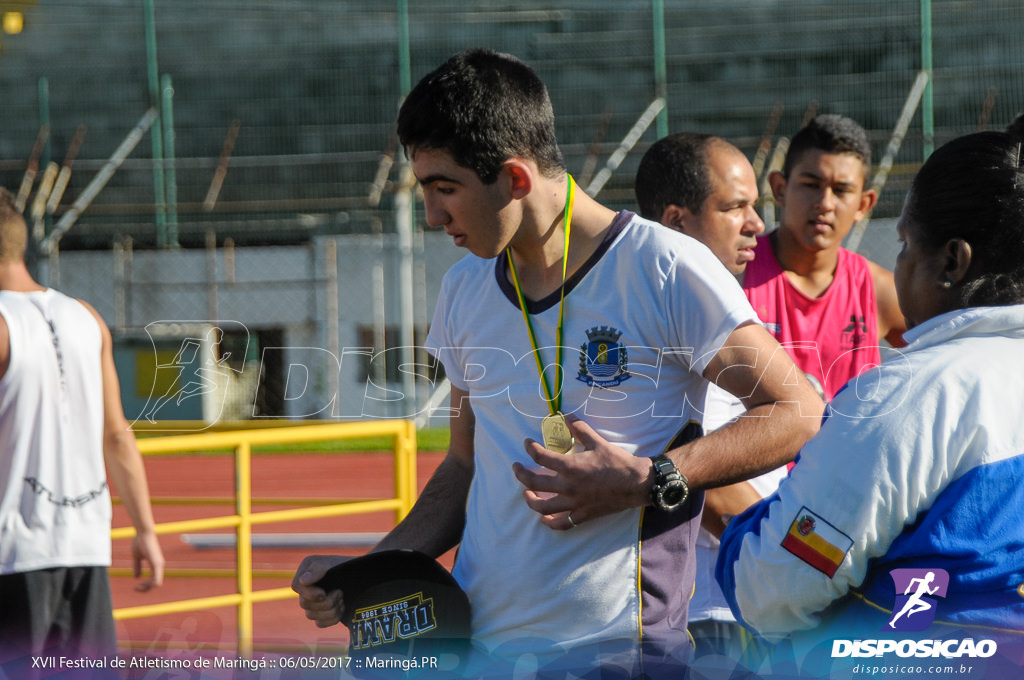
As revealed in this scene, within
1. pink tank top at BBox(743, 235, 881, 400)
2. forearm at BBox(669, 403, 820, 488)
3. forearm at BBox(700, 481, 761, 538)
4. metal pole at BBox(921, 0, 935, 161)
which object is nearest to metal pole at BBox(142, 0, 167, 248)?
metal pole at BBox(921, 0, 935, 161)

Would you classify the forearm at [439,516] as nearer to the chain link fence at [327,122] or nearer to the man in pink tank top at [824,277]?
the man in pink tank top at [824,277]

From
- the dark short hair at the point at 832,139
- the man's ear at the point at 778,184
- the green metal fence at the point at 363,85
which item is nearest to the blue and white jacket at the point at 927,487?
the dark short hair at the point at 832,139

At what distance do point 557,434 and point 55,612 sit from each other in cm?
226

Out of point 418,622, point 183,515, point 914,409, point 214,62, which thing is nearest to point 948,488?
point 914,409

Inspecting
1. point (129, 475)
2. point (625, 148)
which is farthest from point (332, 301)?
point (129, 475)

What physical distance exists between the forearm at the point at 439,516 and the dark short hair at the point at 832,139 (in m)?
2.06

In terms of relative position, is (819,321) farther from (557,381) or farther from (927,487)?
(927,487)

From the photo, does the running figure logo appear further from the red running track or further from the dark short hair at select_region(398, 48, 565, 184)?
the red running track

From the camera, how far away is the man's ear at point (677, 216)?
9.98 ft

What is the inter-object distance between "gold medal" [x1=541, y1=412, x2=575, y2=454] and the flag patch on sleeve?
0.51m

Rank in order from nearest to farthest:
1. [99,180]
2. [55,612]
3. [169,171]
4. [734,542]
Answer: [734,542]
[55,612]
[99,180]
[169,171]

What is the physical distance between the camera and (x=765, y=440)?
1.92 m

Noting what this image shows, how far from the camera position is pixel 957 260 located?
166cm

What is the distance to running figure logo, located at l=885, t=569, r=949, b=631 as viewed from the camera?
5.03 ft
